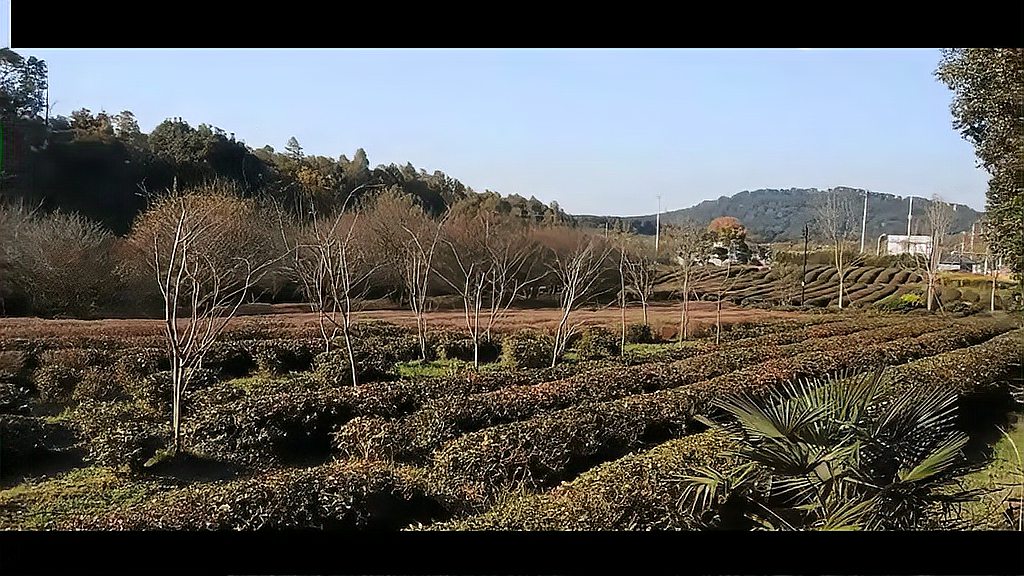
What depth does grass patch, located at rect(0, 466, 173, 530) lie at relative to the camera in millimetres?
3426

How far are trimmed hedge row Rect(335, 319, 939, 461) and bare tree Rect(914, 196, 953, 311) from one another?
23cm

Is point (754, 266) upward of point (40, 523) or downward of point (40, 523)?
upward

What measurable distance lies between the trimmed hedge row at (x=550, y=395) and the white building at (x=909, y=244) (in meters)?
0.38

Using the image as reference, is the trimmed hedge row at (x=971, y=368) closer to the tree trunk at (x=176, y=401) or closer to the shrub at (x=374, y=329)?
the shrub at (x=374, y=329)

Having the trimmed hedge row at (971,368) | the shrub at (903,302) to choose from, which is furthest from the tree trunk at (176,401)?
the shrub at (903,302)

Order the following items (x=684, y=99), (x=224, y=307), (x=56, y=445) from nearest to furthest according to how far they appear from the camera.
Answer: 1. (x=56, y=445)
2. (x=224, y=307)
3. (x=684, y=99)

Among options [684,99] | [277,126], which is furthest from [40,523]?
[684,99]

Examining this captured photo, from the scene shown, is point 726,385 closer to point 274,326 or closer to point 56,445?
point 274,326

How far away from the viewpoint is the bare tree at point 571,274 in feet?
13.1

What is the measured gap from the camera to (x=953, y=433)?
146 inches

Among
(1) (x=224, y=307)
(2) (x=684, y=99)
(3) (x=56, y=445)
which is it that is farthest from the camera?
(2) (x=684, y=99)

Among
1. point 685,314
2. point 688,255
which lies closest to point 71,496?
point 685,314

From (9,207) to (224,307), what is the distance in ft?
3.48

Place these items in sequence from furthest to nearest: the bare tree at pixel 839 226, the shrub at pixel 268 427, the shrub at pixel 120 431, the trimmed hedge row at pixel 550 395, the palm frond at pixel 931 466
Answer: the bare tree at pixel 839 226 < the trimmed hedge row at pixel 550 395 < the shrub at pixel 268 427 < the shrub at pixel 120 431 < the palm frond at pixel 931 466
